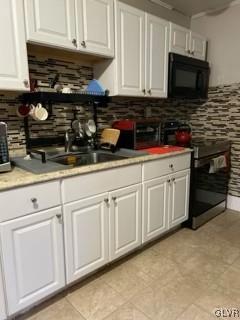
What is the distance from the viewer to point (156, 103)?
2812mm

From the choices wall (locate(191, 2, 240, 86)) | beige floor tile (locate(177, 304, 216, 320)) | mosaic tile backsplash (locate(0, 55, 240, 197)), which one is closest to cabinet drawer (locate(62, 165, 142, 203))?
mosaic tile backsplash (locate(0, 55, 240, 197))

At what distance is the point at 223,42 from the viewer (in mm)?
2725

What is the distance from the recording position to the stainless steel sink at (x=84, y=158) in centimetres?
182

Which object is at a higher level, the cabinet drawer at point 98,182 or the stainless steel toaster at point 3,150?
the stainless steel toaster at point 3,150

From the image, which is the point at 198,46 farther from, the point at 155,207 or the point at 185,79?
the point at 155,207

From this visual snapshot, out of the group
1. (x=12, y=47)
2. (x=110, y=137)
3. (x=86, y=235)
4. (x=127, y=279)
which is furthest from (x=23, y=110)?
(x=127, y=279)

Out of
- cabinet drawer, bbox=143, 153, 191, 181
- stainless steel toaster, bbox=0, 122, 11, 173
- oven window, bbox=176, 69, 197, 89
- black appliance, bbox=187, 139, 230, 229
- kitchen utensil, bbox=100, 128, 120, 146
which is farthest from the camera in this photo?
oven window, bbox=176, 69, 197, 89

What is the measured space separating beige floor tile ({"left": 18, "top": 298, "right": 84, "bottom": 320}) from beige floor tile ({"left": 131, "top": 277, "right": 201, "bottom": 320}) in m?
0.37

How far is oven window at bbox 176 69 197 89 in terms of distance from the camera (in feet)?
8.01

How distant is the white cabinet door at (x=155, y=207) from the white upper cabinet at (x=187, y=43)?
1329 mm

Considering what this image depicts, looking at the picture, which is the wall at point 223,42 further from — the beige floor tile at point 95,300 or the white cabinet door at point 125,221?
the beige floor tile at point 95,300

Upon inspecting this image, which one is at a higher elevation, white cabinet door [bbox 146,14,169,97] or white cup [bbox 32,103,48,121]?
white cabinet door [bbox 146,14,169,97]

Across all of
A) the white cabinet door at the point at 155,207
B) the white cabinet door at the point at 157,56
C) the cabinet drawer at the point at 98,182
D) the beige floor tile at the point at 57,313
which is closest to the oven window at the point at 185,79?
the white cabinet door at the point at 157,56

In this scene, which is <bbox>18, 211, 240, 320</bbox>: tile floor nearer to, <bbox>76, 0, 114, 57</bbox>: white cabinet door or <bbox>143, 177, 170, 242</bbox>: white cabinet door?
<bbox>143, 177, 170, 242</bbox>: white cabinet door
